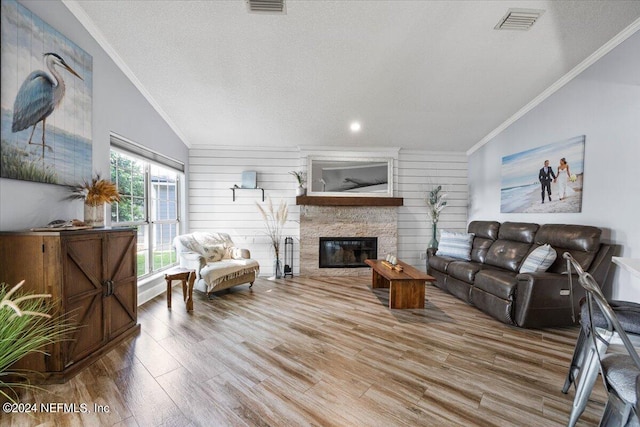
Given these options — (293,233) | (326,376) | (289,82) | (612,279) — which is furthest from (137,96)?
(612,279)

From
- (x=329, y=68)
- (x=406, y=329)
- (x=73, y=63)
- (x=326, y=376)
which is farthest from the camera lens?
(x=329, y=68)

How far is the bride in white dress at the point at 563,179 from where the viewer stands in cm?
315

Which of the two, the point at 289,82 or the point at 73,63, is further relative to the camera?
the point at 289,82

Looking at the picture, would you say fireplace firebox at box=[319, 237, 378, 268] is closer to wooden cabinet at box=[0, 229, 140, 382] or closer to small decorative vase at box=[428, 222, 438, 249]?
small decorative vase at box=[428, 222, 438, 249]

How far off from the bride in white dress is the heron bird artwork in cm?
540

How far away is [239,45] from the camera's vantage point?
2.69 meters

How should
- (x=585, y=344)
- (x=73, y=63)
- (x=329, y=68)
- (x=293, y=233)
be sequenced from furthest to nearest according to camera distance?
(x=293, y=233), (x=329, y=68), (x=73, y=63), (x=585, y=344)

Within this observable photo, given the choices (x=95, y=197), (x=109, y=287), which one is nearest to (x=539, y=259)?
(x=109, y=287)

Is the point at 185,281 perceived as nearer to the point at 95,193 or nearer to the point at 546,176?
the point at 95,193

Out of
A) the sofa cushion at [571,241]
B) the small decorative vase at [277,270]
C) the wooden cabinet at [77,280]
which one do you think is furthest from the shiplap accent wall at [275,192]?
the wooden cabinet at [77,280]

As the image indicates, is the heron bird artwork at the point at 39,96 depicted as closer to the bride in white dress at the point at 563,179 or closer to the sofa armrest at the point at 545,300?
the sofa armrest at the point at 545,300

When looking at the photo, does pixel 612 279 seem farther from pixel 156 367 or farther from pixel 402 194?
pixel 156 367

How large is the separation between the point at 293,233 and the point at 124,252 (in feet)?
9.17

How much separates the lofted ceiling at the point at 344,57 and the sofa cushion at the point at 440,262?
218 centimetres
